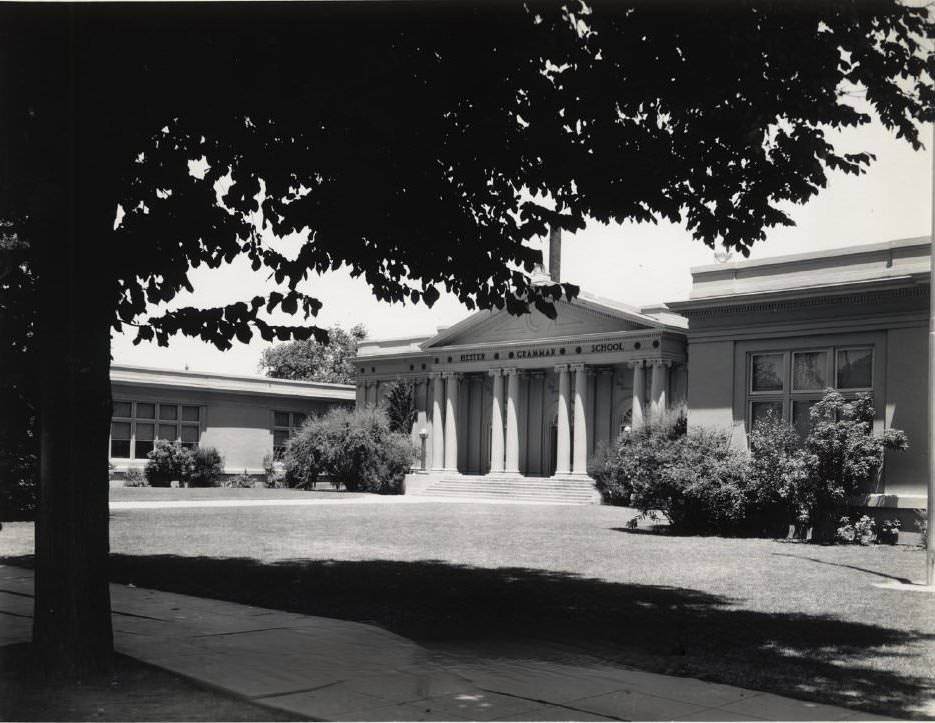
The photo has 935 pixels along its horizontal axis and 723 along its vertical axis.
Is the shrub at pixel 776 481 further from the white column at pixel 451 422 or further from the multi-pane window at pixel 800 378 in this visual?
the white column at pixel 451 422

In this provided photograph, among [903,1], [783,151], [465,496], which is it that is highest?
[903,1]

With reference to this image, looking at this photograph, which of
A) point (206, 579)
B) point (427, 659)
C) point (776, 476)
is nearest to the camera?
point (427, 659)

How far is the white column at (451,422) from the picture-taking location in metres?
47.5

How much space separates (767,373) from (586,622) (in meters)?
16.6

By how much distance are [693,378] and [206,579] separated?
16.7m

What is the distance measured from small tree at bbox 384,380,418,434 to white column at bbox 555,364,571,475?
10.1m

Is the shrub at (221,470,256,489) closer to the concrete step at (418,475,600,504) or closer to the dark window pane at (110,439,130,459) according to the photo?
the dark window pane at (110,439,130,459)

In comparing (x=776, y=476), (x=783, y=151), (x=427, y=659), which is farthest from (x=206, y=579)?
(x=776, y=476)

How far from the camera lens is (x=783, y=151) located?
9141mm

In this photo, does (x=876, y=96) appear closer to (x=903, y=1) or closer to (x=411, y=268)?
(x=903, y=1)

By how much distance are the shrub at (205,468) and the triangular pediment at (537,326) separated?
11849 mm

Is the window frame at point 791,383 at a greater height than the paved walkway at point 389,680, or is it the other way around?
the window frame at point 791,383

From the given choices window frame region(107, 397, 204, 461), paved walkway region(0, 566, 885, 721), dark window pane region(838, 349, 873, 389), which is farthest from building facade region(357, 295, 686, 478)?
paved walkway region(0, 566, 885, 721)

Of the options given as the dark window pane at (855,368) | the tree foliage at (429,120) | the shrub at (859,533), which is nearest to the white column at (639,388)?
the dark window pane at (855,368)
